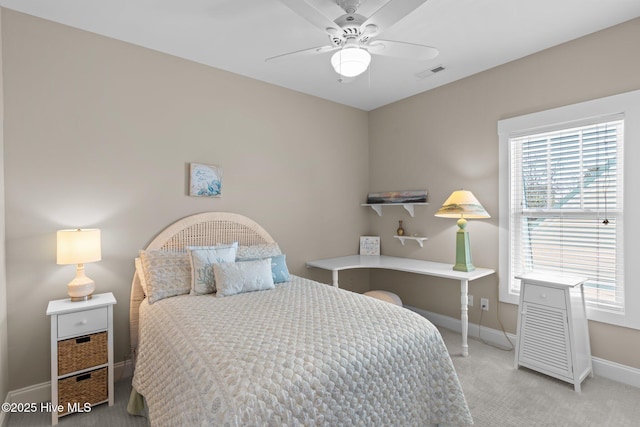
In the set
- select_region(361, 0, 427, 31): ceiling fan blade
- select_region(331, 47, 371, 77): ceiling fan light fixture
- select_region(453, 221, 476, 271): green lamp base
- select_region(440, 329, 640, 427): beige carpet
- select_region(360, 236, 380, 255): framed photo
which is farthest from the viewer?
select_region(360, 236, 380, 255): framed photo

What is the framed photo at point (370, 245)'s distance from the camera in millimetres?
4117

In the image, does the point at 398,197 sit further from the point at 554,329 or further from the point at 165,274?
the point at 165,274

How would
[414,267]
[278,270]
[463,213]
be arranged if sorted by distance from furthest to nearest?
[414,267] → [463,213] → [278,270]

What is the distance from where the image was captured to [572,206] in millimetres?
2596

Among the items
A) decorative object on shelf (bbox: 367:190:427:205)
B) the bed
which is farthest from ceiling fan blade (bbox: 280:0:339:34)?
decorative object on shelf (bbox: 367:190:427:205)

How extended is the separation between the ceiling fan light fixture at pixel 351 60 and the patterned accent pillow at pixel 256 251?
1704 millimetres

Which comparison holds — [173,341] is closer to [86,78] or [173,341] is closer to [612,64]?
[86,78]

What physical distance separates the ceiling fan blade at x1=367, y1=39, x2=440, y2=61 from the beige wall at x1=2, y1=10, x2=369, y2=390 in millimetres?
1673

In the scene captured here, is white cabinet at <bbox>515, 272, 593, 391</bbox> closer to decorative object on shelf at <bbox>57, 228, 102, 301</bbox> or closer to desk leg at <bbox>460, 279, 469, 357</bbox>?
desk leg at <bbox>460, 279, 469, 357</bbox>

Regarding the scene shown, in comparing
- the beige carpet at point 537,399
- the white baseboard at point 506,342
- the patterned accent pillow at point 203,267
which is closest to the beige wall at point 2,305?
the patterned accent pillow at point 203,267

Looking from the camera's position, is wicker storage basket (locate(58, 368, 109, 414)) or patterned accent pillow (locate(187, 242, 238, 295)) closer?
wicker storage basket (locate(58, 368, 109, 414))

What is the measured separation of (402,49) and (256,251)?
197cm

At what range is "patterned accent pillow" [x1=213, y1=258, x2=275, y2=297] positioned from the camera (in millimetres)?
2342

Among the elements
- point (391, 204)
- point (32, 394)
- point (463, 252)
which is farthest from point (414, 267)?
point (32, 394)
